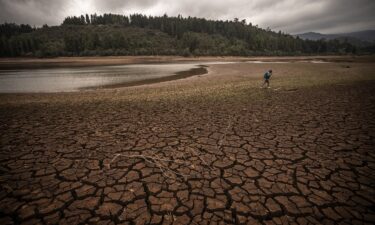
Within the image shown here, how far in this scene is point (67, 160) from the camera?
4.39 meters

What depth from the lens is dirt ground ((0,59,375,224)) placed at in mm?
2875

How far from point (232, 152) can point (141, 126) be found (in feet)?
10.9

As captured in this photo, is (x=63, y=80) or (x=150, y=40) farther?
(x=150, y=40)

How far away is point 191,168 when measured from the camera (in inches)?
157

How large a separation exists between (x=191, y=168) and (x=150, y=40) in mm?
118584

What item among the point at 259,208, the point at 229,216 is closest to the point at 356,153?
the point at 259,208

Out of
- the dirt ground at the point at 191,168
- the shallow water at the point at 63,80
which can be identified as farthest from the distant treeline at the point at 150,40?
the dirt ground at the point at 191,168

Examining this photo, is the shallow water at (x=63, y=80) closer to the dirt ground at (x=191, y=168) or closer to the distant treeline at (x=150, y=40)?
the dirt ground at (x=191, y=168)

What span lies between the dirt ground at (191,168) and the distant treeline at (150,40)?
74.0m

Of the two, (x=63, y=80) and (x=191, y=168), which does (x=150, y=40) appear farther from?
(x=191, y=168)

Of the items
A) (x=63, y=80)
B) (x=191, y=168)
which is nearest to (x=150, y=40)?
(x=63, y=80)

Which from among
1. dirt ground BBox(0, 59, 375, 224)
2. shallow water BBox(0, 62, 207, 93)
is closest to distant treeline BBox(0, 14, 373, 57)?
shallow water BBox(0, 62, 207, 93)

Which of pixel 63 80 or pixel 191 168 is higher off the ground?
pixel 63 80

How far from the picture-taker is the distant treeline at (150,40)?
259 feet
